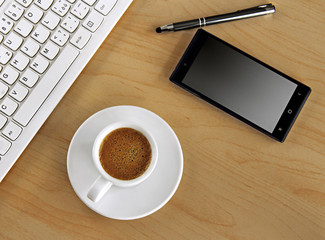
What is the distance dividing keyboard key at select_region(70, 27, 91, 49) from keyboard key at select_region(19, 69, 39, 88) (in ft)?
0.27

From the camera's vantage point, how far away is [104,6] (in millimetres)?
562

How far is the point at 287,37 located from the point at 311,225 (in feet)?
1.10

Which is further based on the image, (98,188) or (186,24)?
(186,24)

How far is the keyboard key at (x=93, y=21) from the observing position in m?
0.56

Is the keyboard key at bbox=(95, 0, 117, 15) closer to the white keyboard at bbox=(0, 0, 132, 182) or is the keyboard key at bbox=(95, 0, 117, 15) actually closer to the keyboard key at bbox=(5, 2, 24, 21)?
the white keyboard at bbox=(0, 0, 132, 182)

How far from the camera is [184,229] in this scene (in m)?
0.56

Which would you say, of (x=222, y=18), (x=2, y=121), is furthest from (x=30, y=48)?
(x=222, y=18)

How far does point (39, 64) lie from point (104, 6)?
0.48 ft

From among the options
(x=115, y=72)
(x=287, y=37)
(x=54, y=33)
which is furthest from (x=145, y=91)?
(x=287, y=37)

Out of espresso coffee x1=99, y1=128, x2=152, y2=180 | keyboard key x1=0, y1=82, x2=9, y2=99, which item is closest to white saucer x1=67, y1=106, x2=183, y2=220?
espresso coffee x1=99, y1=128, x2=152, y2=180

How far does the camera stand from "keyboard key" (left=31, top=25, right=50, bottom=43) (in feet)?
1.76

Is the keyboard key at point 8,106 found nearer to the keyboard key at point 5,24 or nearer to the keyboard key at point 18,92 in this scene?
the keyboard key at point 18,92

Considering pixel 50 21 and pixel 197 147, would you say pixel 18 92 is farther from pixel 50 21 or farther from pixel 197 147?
pixel 197 147

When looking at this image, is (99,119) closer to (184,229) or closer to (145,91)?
(145,91)
